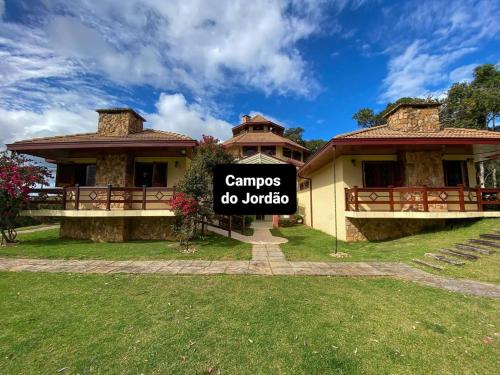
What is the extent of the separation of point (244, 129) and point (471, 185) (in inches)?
903

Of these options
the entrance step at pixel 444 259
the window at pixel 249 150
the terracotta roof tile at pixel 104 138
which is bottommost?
the entrance step at pixel 444 259

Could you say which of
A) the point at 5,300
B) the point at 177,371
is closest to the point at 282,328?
the point at 177,371

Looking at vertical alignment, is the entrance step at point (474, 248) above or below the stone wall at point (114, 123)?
below

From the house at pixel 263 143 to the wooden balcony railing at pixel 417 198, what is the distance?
12.4 m

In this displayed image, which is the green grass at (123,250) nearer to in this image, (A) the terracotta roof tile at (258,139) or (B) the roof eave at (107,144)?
(B) the roof eave at (107,144)

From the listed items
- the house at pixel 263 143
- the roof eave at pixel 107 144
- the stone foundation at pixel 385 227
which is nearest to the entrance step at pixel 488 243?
the stone foundation at pixel 385 227

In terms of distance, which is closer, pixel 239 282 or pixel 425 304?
pixel 425 304

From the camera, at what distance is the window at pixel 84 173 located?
486 inches

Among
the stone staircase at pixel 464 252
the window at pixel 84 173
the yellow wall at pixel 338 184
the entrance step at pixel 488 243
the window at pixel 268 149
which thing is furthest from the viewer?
the window at pixel 268 149

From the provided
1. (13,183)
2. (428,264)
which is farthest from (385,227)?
(13,183)

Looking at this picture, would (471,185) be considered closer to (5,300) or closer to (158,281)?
(158,281)

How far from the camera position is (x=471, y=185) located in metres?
11.3

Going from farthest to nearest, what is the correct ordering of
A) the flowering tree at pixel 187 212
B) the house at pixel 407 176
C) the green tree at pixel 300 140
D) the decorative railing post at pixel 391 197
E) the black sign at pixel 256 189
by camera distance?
the green tree at pixel 300 140 < the decorative railing post at pixel 391 197 < the house at pixel 407 176 < the flowering tree at pixel 187 212 < the black sign at pixel 256 189

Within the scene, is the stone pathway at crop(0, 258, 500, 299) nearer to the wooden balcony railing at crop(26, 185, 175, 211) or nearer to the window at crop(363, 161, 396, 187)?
the wooden balcony railing at crop(26, 185, 175, 211)
